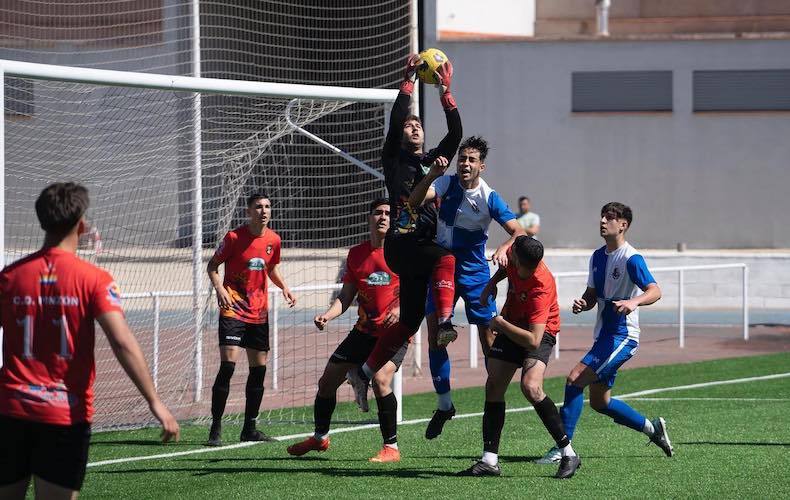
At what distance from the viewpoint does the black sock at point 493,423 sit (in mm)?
7953

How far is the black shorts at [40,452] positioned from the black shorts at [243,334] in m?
5.16

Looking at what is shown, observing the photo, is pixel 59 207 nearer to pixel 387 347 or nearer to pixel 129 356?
pixel 129 356

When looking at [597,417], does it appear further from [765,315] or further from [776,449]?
[765,315]

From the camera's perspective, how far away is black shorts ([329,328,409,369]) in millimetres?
8945

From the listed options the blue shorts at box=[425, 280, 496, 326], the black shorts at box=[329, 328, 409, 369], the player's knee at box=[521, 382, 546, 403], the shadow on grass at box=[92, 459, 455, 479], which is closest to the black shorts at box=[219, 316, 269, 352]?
the black shorts at box=[329, 328, 409, 369]

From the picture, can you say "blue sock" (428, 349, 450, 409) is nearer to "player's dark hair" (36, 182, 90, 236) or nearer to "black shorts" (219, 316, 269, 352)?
"black shorts" (219, 316, 269, 352)

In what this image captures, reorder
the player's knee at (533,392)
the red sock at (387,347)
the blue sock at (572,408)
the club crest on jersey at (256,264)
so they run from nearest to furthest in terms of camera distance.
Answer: the player's knee at (533,392) < the red sock at (387,347) < the blue sock at (572,408) < the club crest on jersey at (256,264)

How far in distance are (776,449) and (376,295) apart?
337 cm

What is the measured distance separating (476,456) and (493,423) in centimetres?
121

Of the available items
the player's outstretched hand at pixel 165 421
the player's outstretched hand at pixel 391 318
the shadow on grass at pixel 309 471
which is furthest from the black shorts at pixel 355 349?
the player's outstretched hand at pixel 165 421

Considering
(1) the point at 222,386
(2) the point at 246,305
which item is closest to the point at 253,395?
(1) the point at 222,386

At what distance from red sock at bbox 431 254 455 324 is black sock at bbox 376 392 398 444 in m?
0.83

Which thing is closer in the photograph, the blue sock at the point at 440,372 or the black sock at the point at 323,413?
the black sock at the point at 323,413

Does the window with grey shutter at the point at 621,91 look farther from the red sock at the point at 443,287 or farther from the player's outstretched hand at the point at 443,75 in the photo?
the player's outstretched hand at the point at 443,75
